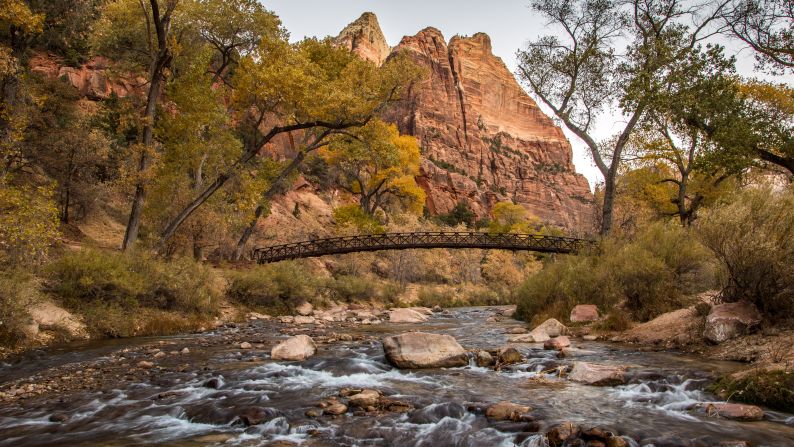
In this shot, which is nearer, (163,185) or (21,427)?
(21,427)

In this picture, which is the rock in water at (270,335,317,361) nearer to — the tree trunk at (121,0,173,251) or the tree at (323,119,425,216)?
the tree trunk at (121,0,173,251)

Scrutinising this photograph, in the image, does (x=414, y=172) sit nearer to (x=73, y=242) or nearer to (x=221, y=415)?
(x=73, y=242)

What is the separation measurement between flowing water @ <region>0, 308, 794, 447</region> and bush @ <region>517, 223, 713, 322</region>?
3.61m

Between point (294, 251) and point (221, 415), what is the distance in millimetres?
25533

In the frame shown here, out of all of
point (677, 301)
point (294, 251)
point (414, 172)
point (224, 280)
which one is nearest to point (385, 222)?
point (414, 172)

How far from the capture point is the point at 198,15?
699 inches

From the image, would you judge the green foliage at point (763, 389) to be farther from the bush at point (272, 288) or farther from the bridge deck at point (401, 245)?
the bridge deck at point (401, 245)

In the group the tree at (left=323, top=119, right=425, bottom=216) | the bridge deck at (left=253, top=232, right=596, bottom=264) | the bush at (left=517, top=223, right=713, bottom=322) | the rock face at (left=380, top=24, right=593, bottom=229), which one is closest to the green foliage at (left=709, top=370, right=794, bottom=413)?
the bush at (left=517, top=223, right=713, bottom=322)

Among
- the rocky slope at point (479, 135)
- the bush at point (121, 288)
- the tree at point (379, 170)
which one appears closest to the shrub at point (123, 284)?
the bush at point (121, 288)

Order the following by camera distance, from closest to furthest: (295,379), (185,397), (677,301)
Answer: (185,397) → (295,379) → (677,301)

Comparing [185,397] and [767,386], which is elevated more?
[767,386]

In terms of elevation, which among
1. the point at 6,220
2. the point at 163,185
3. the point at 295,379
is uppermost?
the point at 163,185

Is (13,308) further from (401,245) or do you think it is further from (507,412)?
(401,245)

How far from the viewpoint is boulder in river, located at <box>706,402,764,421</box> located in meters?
4.78
